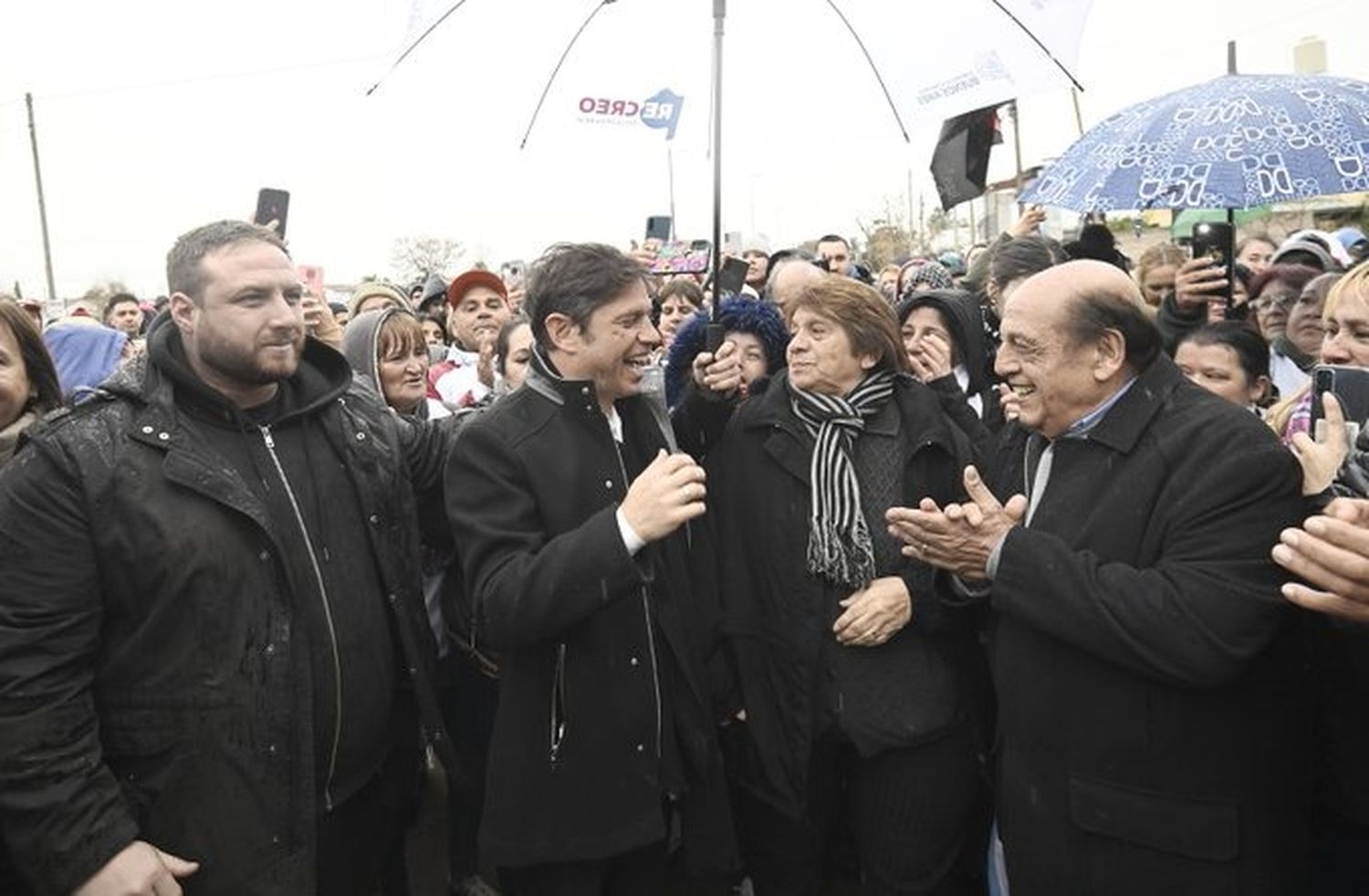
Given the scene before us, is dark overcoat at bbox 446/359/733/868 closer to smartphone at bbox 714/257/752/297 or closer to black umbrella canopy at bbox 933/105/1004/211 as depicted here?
smartphone at bbox 714/257/752/297

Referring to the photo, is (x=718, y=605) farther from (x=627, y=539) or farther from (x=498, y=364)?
(x=498, y=364)

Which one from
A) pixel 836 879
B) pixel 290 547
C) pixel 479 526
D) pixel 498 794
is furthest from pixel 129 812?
pixel 836 879

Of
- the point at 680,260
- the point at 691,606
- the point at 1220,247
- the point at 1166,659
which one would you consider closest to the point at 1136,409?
the point at 1166,659

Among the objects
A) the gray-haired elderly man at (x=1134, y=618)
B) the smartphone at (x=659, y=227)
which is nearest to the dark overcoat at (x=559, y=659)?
the gray-haired elderly man at (x=1134, y=618)

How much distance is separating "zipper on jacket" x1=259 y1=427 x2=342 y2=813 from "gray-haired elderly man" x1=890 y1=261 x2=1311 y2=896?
146 centimetres

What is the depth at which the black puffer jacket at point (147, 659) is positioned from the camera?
83.7 inches

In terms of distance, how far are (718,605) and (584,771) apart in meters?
0.76

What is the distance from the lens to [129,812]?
7.36 ft

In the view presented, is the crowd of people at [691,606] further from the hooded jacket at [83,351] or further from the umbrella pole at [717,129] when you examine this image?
the hooded jacket at [83,351]

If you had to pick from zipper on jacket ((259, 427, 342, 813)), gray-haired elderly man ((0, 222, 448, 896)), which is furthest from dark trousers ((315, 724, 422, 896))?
zipper on jacket ((259, 427, 342, 813))

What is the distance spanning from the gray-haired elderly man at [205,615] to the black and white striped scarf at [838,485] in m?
1.20

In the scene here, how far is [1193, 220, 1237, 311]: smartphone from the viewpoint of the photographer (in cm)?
416

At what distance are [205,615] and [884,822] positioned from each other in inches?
78.3

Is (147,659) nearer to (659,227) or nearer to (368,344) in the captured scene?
(368,344)
